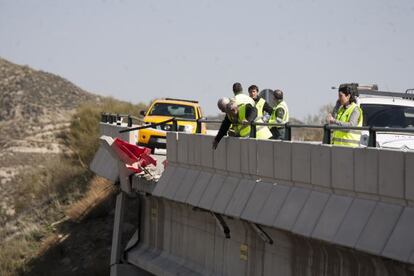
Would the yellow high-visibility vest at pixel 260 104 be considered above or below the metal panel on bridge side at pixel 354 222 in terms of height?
above

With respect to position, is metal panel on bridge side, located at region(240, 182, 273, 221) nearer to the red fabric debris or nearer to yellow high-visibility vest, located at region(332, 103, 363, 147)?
yellow high-visibility vest, located at region(332, 103, 363, 147)

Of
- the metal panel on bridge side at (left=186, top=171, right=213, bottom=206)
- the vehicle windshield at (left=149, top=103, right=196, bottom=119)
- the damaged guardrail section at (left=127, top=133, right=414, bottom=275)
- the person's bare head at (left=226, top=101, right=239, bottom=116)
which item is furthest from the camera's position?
the vehicle windshield at (left=149, top=103, right=196, bottom=119)

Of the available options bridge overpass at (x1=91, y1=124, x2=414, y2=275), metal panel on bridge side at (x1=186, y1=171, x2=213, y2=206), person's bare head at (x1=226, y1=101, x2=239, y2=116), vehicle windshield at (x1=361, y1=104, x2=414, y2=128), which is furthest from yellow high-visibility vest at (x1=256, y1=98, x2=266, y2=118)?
person's bare head at (x1=226, y1=101, x2=239, y2=116)

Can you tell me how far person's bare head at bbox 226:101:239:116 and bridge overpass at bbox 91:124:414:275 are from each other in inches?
15.8

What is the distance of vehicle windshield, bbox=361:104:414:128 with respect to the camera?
48.3 feet

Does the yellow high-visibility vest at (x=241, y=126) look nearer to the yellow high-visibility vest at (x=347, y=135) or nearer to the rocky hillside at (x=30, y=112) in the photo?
the yellow high-visibility vest at (x=347, y=135)

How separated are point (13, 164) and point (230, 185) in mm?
56736

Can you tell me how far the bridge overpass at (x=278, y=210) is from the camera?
9.29 meters

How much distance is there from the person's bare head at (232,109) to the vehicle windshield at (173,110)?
13928 millimetres

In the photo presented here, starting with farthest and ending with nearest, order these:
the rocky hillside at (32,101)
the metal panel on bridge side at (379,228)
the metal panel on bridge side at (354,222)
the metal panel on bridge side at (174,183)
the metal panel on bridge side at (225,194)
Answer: the rocky hillside at (32,101)
the metal panel on bridge side at (174,183)
the metal panel on bridge side at (225,194)
the metal panel on bridge side at (354,222)
the metal panel on bridge side at (379,228)

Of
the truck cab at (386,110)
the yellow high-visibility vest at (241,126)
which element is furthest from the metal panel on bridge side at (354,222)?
the truck cab at (386,110)

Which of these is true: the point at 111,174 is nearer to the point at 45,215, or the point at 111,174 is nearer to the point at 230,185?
the point at 230,185

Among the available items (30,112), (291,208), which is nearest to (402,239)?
(291,208)

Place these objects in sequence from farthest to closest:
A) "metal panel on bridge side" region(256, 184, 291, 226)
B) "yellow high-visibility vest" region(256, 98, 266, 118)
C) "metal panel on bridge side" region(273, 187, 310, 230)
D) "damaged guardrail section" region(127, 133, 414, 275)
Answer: "yellow high-visibility vest" region(256, 98, 266, 118)
"metal panel on bridge side" region(256, 184, 291, 226)
"metal panel on bridge side" region(273, 187, 310, 230)
"damaged guardrail section" region(127, 133, 414, 275)
